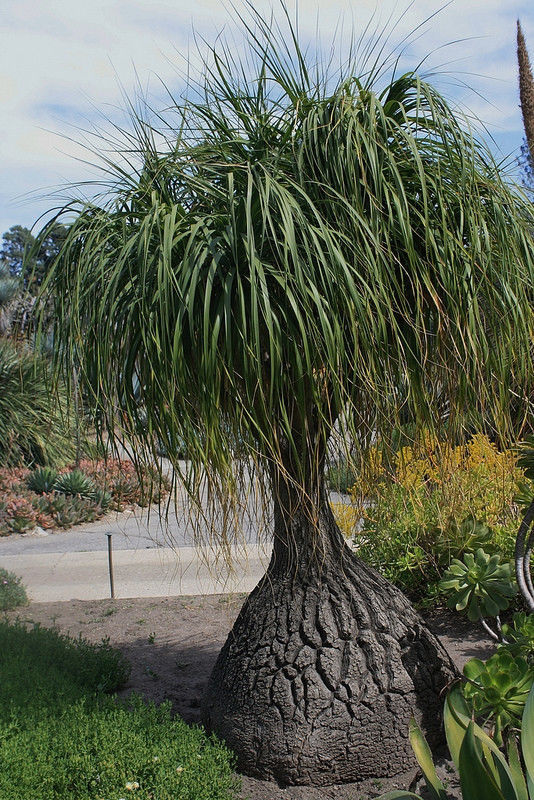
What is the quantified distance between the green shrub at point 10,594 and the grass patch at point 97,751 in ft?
8.25

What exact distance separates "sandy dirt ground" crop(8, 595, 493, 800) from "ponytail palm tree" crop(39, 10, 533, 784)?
94 millimetres

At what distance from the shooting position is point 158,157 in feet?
9.89

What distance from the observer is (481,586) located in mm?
3992

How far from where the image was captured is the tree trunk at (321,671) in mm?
3211

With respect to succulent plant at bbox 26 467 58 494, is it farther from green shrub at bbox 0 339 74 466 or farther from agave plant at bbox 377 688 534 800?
agave plant at bbox 377 688 534 800

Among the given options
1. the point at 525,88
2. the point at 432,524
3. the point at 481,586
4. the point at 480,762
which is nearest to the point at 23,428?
the point at 432,524

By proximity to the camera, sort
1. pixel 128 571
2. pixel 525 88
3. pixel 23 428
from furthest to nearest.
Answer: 1. pixel 525 88
2. pixel 23 428
3. pixel 128 571

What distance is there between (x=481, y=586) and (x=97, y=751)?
210 cm

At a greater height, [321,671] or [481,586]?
[481,586]

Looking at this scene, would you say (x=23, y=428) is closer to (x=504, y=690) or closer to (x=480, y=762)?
(x=504, y=690)

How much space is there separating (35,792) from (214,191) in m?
2.41

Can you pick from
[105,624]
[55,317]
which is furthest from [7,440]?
[55,317]

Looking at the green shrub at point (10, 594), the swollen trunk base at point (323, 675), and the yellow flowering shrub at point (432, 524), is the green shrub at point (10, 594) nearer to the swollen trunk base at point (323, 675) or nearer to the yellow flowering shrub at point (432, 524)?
the yellow flowering shrub at point (432, 524)

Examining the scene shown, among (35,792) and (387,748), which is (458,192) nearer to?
(387,748)
